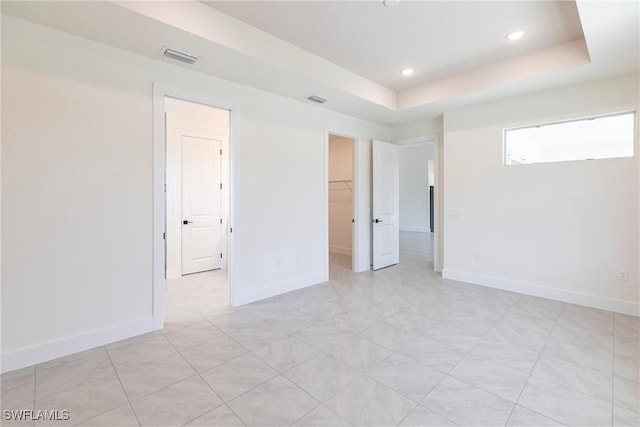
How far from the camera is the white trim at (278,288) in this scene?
360 cm

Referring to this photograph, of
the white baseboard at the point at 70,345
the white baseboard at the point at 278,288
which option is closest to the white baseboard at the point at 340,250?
the white baseboard at the point at 278,288

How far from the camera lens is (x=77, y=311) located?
2.47 meters

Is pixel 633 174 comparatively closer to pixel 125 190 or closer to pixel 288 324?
pixel 288 324

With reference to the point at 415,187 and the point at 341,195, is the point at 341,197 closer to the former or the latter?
the point at 341,195

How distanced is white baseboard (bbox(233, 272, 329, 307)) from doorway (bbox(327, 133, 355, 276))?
7.38 feet

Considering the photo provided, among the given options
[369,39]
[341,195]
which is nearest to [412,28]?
[369,39]

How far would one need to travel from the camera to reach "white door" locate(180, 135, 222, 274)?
16.3 ft

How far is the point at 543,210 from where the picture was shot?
151 inches

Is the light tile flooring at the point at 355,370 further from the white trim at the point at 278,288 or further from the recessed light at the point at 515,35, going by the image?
the recessed light at the point at 515,35

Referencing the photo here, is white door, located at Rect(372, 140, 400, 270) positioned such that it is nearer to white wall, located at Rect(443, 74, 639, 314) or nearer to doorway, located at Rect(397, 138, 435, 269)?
white wall, located at Rect(443, 74, 639, 314)

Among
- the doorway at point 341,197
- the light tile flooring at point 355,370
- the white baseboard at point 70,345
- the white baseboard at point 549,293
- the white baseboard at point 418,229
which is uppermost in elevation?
the doorway at point 341,197

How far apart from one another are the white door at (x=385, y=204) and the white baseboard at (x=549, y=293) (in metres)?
1.08

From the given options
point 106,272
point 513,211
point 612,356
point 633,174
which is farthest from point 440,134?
point 106,272

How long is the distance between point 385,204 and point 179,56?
389 cm
